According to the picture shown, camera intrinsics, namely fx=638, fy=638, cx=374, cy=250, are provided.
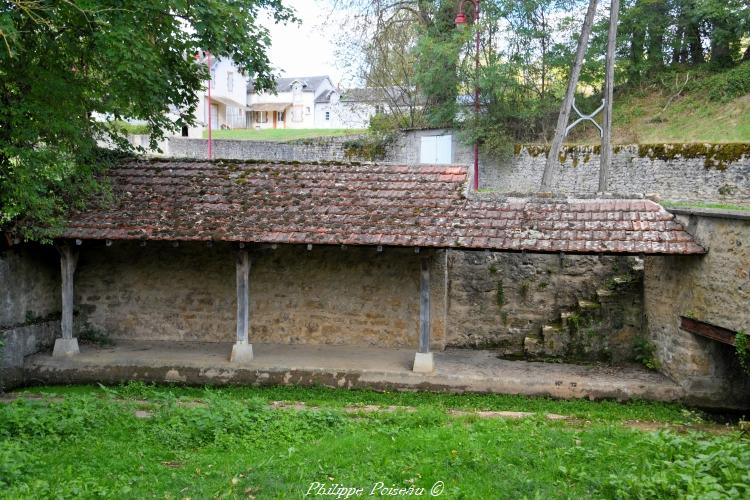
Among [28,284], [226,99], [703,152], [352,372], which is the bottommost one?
[352,372]

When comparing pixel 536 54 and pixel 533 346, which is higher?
pixel 536 54

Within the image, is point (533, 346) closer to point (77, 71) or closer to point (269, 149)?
point (77, 71)

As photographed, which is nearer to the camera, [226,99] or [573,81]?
[573,81]

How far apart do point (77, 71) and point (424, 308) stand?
6.84 m

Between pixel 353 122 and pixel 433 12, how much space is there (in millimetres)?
7952

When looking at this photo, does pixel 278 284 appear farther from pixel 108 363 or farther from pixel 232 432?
pixel 232 432

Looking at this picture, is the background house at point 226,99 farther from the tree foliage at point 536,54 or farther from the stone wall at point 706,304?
the stone wall at point 706,304

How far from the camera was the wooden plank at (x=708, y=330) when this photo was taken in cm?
871

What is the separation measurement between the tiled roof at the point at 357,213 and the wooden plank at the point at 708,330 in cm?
110

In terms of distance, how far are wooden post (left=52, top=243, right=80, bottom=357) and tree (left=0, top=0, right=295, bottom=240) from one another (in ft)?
2.29

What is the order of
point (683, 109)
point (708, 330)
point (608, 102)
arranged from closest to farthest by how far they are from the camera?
point (708, 330) < point (608, 102) < point (683, 109)

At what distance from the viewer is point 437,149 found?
23406mm

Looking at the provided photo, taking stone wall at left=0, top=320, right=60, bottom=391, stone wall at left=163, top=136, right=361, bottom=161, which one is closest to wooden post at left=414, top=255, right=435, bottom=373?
stone wall at left=0, top=320, right=60, bottom=391

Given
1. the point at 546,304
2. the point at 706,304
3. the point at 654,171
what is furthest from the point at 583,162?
the point at 706,304
